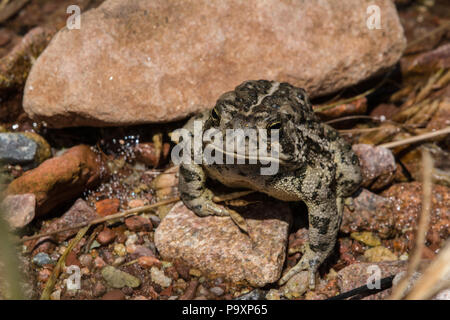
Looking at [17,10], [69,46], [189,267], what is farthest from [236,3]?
[17,10]

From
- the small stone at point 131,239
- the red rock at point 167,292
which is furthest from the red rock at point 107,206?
the red rock at point 167,292

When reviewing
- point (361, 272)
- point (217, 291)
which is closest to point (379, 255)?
point (361, 272)

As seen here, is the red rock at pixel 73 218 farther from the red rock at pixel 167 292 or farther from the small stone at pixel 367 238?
the small stone at pixel 367 238

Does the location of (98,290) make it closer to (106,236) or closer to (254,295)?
(106,236)

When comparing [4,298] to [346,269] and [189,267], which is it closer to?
[189,267]

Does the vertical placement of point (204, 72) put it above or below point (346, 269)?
above

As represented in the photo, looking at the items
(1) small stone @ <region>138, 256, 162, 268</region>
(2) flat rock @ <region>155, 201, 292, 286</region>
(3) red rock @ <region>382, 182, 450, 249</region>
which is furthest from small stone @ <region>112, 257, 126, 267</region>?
(3) red rock @ <region>382, 182, 450, 249</region>
